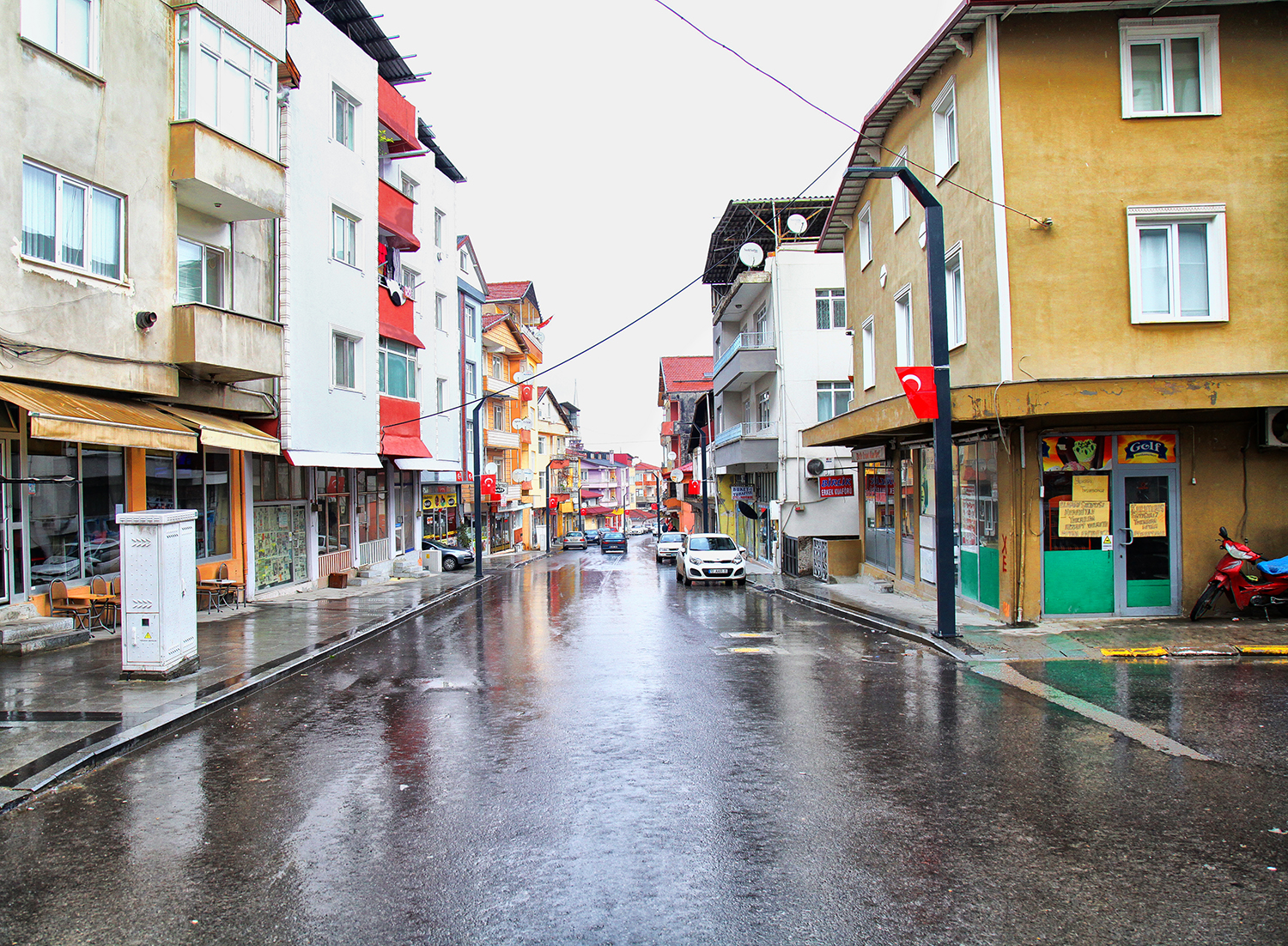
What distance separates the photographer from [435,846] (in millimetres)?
5066

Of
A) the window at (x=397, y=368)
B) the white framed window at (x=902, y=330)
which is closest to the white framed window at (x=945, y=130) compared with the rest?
the white framed window at (x=902, y=330)

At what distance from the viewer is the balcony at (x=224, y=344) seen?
581 inches

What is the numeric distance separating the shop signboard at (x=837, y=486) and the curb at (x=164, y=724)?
15.8 meters

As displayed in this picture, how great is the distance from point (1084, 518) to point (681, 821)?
10.1 metres

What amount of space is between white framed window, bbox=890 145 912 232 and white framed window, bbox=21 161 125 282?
14.1 metres

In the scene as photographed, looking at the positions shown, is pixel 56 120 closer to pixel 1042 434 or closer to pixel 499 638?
pixel 499 638

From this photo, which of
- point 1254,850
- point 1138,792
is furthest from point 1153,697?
point 1254,850

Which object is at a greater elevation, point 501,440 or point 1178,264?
point 501,440

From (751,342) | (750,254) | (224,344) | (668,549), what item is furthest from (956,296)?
(668,549)

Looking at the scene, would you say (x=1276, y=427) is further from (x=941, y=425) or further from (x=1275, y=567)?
(x=941, y=425)

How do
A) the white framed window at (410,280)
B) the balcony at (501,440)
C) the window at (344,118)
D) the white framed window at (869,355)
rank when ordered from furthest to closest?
the balcony at (501,440) → the white framed window at (410,280) → the window at (344,118) → the white framed window at (869,355)

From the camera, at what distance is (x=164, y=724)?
26.5ft

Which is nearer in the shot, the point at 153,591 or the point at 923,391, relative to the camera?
the point at 153,591

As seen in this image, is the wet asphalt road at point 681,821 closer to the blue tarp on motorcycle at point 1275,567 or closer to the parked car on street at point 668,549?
the blue tarp on motorcycle at point 1275,567
